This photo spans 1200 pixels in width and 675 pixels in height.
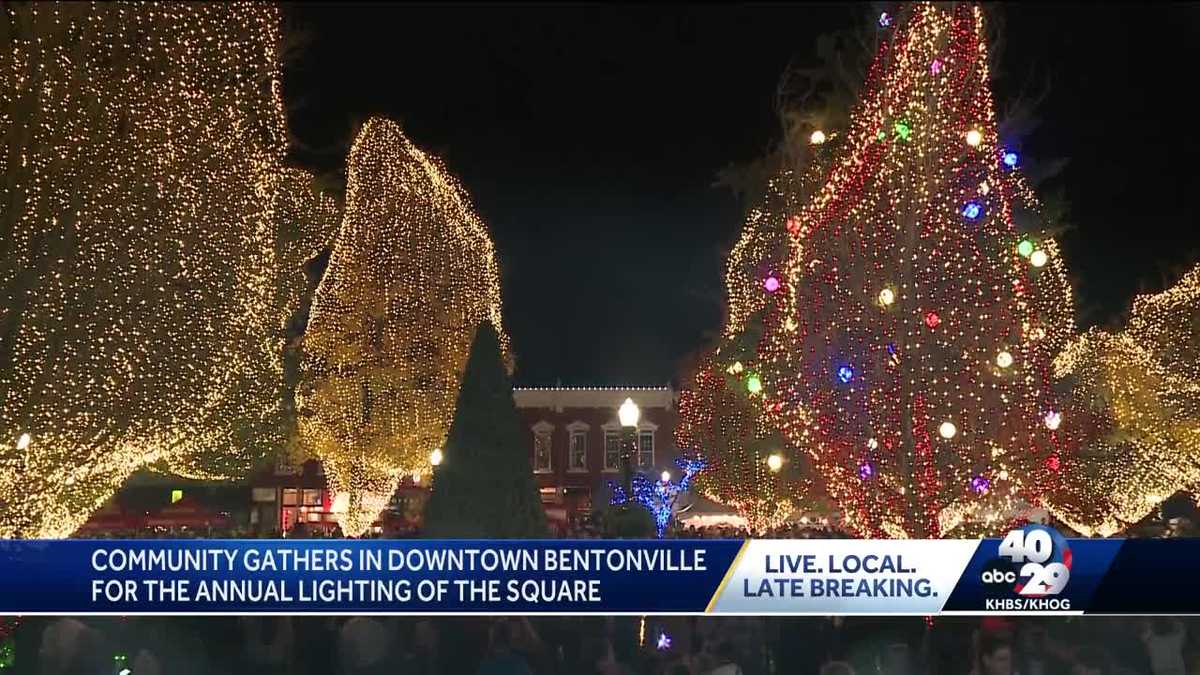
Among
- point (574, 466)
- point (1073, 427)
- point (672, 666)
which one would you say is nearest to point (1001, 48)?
point (1073, 427)

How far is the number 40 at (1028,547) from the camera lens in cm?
1068

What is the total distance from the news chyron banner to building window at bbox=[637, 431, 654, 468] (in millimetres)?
46660

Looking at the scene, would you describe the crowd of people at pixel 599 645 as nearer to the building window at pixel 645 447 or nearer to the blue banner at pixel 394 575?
the blue banner at pixel 394 575

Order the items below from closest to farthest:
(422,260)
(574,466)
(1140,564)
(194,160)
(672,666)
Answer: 1. (672,666)
2. (1140,564)
3. (194,160)
4. (422,260)
5. (574,466)

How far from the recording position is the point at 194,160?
55.4 ft

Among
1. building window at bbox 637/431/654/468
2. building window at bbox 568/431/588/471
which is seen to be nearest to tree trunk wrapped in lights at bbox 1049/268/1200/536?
building window at bbox 637/431/654/468

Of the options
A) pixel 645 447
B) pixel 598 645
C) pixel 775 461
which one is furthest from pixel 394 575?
pixel 645 447

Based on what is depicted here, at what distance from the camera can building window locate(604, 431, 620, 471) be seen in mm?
57250

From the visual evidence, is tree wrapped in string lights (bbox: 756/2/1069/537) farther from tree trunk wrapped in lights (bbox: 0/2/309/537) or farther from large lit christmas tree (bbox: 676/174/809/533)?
tree trunk wrapped in lights (bbox: 0/2/309/537)

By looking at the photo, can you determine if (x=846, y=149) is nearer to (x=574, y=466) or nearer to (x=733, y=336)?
(x=733, y=336)

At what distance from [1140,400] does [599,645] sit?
2085 cm

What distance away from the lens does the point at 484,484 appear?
14.9 m

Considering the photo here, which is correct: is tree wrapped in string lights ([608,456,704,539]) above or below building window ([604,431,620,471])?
below

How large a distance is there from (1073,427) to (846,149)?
24.0 feet
